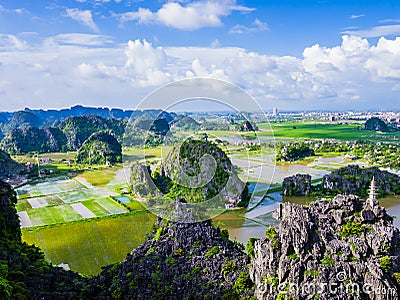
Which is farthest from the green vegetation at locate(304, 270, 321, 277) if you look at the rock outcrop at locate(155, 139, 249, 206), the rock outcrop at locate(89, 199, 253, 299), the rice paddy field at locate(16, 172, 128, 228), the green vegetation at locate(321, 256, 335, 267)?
the rice paddy field at locate(16, 172, 128, 228)

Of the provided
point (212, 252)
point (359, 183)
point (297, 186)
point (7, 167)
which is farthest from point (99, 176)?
point (212, 252)

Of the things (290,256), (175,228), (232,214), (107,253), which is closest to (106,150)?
(232,214)

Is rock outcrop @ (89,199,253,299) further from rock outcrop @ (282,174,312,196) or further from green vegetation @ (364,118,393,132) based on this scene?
green vegetation @ (364,118,393,132)

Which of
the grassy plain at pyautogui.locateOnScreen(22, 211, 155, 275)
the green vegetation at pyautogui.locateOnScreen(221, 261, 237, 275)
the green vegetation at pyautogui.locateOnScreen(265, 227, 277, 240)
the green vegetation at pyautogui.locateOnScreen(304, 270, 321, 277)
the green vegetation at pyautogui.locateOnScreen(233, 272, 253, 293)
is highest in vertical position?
the green vegetation at pyautogui.locateOnScreen(265, 227, 277, 240)

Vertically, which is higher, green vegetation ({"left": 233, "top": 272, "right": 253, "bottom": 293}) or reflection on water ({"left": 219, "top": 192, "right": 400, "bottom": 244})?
green vegetation ({"left": 233, "top": 272, "right": 253, "bottom": 293})

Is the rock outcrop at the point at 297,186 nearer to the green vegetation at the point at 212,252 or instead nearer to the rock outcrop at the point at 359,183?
the rock outcrop at the point at 359,183

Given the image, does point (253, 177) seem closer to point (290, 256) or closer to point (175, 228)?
point (175, 228)

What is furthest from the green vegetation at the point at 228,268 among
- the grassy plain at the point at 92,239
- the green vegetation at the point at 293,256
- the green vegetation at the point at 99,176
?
the green vegetation at the point at 99,176
